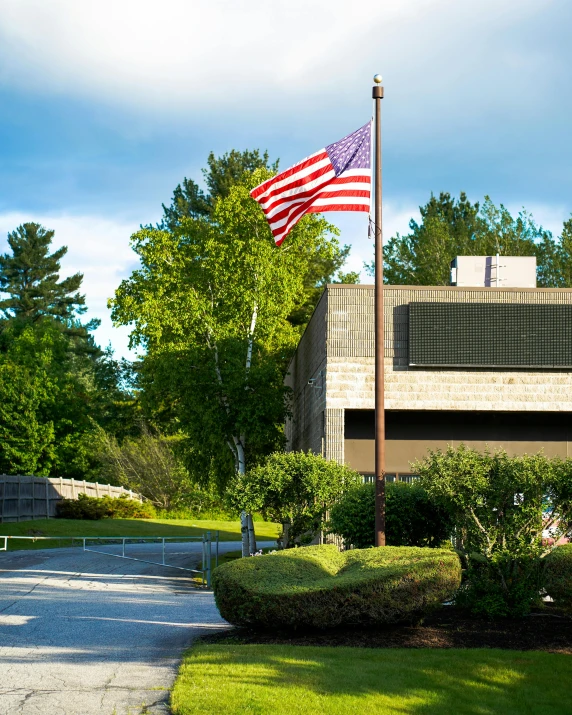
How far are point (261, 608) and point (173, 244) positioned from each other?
19.0m

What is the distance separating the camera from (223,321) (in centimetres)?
2653

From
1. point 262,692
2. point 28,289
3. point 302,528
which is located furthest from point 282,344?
point 28,289

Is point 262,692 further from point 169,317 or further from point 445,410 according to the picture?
point 169,317

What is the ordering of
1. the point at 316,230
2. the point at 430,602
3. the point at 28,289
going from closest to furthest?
the point at 430,602 < the point at 316,230 < the point at 28,289

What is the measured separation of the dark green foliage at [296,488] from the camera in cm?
1759

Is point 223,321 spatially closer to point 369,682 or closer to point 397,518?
point 397,518

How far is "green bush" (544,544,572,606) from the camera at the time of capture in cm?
1048

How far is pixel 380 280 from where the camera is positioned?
14.5 m

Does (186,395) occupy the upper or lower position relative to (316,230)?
lower

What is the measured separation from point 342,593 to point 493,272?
14.9m

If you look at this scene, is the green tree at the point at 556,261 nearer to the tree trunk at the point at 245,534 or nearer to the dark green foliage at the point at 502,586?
the tree trunk at the point at 245,534

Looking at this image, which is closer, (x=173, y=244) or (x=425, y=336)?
(x=425, y=336)

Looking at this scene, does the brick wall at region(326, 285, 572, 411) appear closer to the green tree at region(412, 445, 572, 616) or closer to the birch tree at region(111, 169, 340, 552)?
the birch tree at region(111, 169, 340, 552)

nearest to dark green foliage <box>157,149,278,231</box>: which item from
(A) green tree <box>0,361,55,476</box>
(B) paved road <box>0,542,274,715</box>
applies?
(A) green tree <box>0,361,55,476</box>
